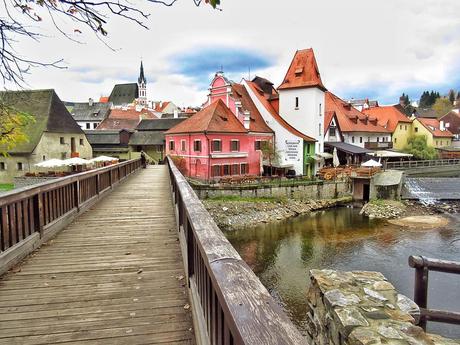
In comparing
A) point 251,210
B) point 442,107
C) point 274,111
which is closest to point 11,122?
point 251,210

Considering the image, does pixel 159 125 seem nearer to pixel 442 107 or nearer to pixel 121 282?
pixel 121 282

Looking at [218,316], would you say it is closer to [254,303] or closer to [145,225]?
[254,303]

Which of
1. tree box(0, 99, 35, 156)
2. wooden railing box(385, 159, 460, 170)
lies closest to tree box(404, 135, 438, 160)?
wooden railing box(385, 159, 460, 170)

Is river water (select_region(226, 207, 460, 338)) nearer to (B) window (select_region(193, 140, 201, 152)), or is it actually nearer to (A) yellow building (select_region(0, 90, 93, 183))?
(B) window (select_region(193, 140, 201, 152))

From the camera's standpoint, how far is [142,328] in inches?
116

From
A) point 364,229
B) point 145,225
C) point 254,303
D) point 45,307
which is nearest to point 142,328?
point 45,307

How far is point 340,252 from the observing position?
1795cm

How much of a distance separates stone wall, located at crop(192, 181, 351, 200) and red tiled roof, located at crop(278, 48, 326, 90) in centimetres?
1112

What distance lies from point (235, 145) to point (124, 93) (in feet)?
269

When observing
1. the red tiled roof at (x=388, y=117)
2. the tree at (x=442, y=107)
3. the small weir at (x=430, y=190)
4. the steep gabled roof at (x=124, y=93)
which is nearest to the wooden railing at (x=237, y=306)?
the small weir at (x=430, y=190)

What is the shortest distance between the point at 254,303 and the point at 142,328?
2033mm

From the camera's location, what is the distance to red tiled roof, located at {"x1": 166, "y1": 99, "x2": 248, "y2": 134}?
97.4 feet

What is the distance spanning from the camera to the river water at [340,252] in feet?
42.0

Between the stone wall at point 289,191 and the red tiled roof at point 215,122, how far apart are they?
5899 mm
